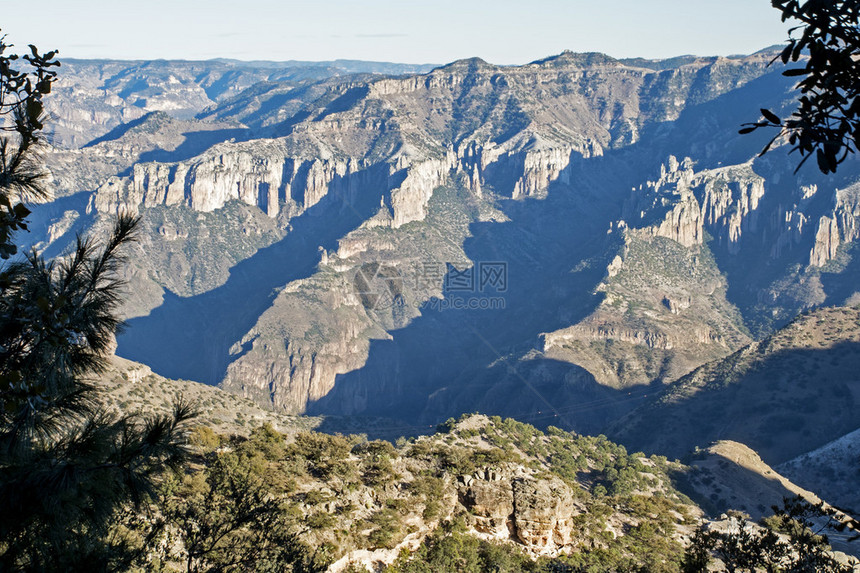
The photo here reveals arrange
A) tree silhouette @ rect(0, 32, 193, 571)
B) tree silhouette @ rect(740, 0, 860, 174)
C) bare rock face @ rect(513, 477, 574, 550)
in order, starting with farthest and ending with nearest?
1. bare rock face @ rect(513, 477, 574, 550)
2. tree silhouette @ rect(0, 32, 193, 571)
3. tree silhouette @ rect(740, 0, 860, 174)

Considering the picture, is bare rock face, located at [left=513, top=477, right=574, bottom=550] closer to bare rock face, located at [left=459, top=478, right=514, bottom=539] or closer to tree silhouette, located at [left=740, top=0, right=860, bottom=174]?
bare rock face, located at [left=459, top=478, right=514, bottom=539]

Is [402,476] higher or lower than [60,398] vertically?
lower

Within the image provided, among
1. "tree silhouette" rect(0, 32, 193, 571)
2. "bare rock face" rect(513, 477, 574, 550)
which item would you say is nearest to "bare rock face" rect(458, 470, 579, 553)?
"bare rock face" rect(513, 477, 574, 550)

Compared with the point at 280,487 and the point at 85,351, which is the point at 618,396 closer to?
the point at 280,487

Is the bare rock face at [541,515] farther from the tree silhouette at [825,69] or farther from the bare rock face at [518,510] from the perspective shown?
the tree silhouette at [825,69]

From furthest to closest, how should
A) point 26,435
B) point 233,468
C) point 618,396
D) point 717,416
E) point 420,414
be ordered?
point 420,414
point 618,396
point 717,416
point 233,468
point 26,435

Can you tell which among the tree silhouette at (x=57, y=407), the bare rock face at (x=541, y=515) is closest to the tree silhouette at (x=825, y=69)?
the tree silhouette at (x=57, y=407)

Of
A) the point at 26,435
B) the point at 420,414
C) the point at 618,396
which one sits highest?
the point at 26,435

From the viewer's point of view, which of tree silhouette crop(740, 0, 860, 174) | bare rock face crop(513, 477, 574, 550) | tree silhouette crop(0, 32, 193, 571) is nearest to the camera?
tree silhouette crop(740, 0, 860, 174)

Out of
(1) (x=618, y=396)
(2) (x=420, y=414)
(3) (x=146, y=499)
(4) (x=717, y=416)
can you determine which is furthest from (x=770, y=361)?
(3) (x=146, y=499)

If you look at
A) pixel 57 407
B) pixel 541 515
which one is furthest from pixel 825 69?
pixel 541 515

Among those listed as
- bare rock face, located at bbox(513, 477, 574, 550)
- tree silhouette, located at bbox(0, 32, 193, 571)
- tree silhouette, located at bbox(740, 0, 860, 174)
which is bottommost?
bare rock face, located at bbox(513, 477, 574, 550)
